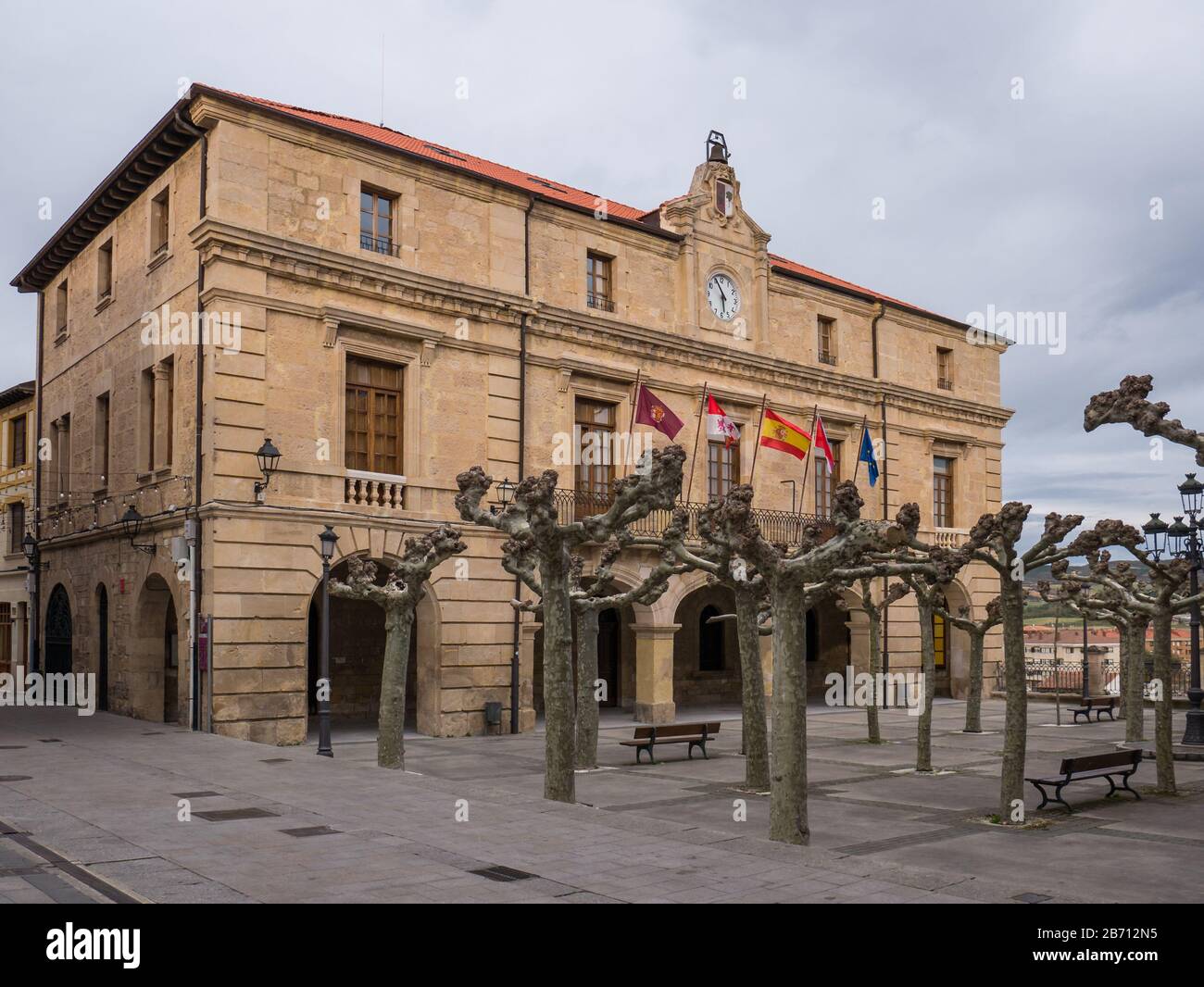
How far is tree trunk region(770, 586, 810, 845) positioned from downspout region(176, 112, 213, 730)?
12.0 meters

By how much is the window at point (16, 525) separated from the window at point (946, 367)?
89.2ft

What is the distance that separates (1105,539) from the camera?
15.6m

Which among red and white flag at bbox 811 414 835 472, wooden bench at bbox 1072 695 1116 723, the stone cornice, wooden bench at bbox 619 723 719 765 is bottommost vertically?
wooden bench at bbox 1072 695 1116 723

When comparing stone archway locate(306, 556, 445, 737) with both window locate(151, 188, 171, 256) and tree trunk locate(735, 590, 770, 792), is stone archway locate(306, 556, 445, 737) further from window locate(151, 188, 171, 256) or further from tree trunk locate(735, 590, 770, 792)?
tree trunk locate(735, 590, 770, 792)

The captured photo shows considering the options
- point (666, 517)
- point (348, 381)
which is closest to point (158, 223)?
point (348, 381)

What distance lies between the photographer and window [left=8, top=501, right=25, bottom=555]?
3141 centimetres

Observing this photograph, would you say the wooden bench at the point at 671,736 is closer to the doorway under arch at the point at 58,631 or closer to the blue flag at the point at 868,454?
the blue flag at the point at 868,454

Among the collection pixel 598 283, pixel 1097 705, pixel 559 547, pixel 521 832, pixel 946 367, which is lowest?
pixel 1097 705

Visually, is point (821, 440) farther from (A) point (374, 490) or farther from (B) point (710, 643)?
(A) point (374, 490)

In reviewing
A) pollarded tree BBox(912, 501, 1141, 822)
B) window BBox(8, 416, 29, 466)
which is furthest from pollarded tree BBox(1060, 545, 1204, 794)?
window BBox(8, 416, 29, 466)

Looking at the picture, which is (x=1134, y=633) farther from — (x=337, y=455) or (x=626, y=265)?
(x=337, y=455)

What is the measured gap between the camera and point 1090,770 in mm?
15445

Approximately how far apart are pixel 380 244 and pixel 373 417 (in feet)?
11.3
